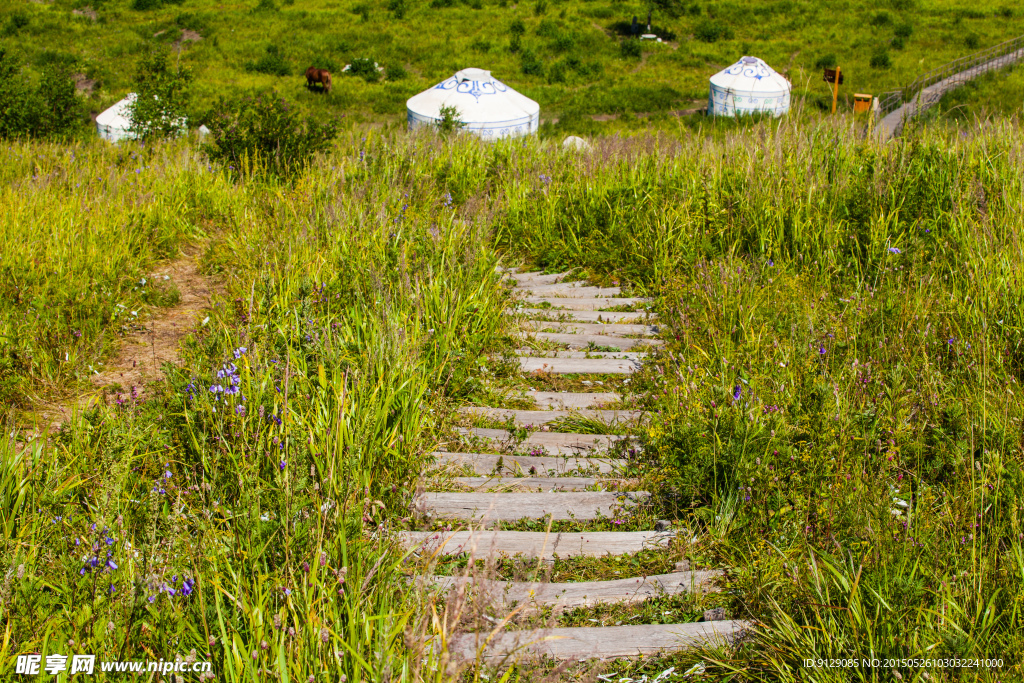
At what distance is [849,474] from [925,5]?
48.3m

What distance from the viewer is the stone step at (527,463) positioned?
364 cm

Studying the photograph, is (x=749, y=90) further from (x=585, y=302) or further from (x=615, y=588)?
(x=615, y=588)

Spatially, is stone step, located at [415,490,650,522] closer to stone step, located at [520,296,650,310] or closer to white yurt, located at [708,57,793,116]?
stone step, located at [520,296,650,310]

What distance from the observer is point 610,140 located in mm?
8078

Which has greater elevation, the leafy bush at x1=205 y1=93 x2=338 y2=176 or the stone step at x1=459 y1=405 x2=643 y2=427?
the leafy bush at x1=205 y1=93 x2=338 y2=176

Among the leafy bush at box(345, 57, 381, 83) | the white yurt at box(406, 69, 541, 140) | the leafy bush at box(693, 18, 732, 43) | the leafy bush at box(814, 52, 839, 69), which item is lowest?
the white yurt at box(406, 69, 541, 140)

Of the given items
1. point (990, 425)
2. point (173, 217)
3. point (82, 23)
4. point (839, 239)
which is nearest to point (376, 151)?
point (173, 217)

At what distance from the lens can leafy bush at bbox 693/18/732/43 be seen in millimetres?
39219

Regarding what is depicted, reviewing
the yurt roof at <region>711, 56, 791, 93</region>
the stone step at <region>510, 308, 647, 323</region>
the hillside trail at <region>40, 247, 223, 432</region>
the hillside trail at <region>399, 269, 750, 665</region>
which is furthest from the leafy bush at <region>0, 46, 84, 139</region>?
the yurt roof at <region>711, 56, 791, 93</region>

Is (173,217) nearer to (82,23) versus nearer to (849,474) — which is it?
(849,474)

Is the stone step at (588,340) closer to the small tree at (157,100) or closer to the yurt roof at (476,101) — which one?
the small tree at (157,100)

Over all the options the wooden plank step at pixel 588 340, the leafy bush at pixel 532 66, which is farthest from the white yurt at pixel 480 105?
the leafy bush at pixel 532 66

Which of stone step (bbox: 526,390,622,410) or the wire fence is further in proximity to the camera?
the wire fence

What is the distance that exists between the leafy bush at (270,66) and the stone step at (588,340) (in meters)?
30.8
